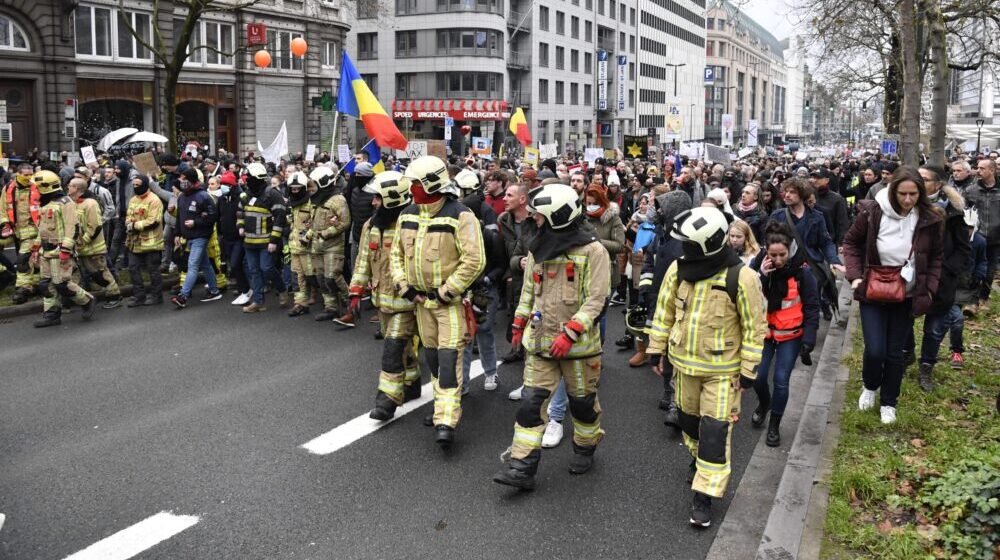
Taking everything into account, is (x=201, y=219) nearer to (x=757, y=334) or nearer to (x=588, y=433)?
(x=588, y=433)

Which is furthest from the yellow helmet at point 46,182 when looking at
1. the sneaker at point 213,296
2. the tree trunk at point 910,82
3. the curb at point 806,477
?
the tree trunk at point 910,82

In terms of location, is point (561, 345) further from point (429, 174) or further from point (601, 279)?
point (429, 174)

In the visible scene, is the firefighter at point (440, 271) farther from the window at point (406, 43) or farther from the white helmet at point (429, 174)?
the window at point (406, 43)

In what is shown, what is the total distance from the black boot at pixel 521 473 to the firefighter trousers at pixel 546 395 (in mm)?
33

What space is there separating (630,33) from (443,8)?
34109 mm

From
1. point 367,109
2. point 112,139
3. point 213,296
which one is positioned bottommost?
point 213,296

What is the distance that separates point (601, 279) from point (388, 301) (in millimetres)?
1956

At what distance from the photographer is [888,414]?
6.65 metres

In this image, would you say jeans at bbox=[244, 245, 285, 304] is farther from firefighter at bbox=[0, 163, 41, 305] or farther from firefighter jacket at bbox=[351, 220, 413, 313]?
firefighter jacket at bbox=[351, 220, 413, 313]

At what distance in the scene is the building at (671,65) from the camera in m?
95.8

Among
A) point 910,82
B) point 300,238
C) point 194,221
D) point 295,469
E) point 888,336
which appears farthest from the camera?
point 910,82

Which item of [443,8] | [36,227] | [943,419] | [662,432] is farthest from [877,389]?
[443,8]

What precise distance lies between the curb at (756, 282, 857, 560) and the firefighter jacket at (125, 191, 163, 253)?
8.43 metres

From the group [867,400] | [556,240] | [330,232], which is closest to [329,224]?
[330,232]
